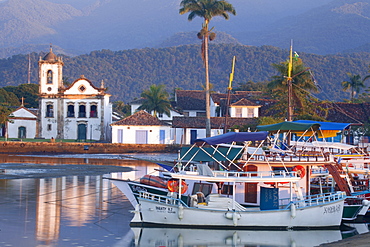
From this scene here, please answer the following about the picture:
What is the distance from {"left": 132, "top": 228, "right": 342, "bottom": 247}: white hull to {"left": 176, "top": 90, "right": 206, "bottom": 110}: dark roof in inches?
2326

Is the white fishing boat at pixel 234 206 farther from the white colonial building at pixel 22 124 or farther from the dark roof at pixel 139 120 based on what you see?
A: the white colonial building at pixel 22 124

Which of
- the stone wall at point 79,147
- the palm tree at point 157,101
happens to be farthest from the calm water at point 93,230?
the palm tree at point 157,101

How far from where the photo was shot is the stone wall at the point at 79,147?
2547 inches

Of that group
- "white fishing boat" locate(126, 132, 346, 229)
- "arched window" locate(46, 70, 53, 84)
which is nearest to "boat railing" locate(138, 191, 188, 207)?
"white fishing boat" locate(126, 132, 346, 229)

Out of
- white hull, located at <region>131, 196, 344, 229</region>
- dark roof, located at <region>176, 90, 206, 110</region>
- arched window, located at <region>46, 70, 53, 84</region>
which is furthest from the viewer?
dark roof, located at <region>176, 90, 206, 110</region>

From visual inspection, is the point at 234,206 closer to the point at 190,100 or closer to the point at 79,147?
the point at 79,147

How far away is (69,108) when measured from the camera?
74312 mm

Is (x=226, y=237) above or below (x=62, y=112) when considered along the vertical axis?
below

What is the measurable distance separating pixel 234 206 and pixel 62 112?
53968 millimetres

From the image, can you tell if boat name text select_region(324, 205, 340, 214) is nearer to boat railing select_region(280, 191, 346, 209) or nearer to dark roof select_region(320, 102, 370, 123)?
boat railing select_region(280, 191, 346, 209)

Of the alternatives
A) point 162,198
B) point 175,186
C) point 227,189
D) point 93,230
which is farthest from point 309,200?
point 93,230

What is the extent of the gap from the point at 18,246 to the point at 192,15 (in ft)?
140

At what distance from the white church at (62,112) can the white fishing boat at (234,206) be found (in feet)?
167

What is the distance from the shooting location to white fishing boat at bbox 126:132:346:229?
22.6 meters
